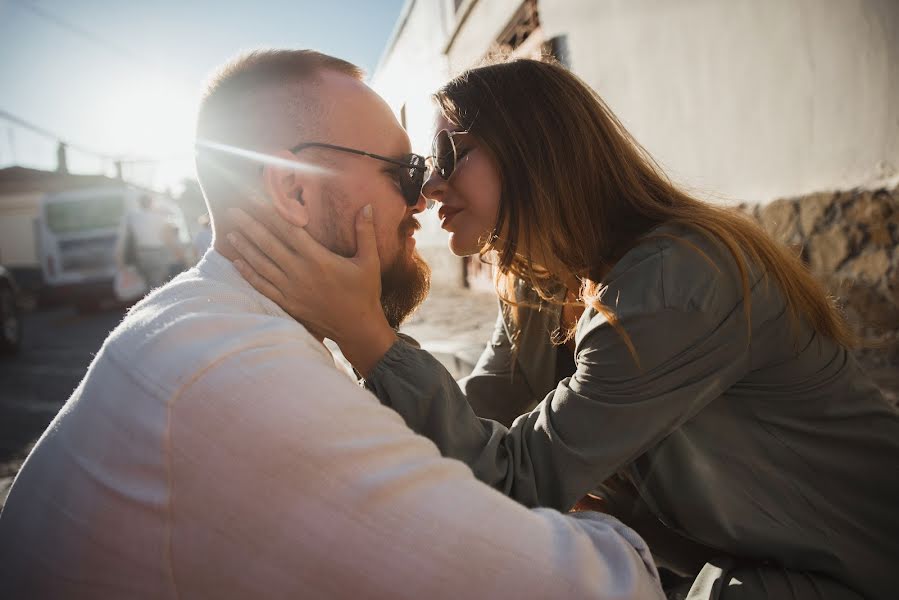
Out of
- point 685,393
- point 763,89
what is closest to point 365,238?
point 685,393

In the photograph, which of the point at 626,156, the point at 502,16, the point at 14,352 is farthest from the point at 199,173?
the point at 14,352

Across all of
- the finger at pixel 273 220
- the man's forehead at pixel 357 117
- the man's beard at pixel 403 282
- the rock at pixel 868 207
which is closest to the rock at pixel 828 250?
the rock at pixel 868 207

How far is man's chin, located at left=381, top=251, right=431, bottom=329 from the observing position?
74.9 inches

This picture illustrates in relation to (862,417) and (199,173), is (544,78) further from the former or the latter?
(862,417)

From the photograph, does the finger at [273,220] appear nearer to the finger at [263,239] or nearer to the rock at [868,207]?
the finger at [263,239]

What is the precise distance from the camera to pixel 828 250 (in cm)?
316

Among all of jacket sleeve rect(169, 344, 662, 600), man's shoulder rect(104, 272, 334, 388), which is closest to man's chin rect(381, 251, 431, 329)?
man's shoulder rect(104, 272, 334, 388)

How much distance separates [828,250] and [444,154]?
8.11 ft

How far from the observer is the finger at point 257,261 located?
1.31m

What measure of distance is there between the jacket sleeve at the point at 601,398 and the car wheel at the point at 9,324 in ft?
28.4

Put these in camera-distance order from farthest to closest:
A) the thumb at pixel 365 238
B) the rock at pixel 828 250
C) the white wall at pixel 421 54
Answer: the white wall at pixel 421 54
the rock at pixel 828 250
the thumb at pixel 365 238

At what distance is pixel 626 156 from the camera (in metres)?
1.80

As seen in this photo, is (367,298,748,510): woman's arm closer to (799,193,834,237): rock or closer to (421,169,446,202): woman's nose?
(421,169,446,202): woman's nose

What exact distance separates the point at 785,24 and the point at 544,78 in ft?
7.58
